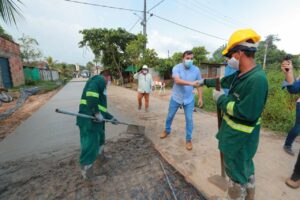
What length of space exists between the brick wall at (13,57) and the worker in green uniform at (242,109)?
573 inches

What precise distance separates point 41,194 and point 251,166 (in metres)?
2.36

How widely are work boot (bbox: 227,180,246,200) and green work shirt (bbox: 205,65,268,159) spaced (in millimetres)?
311

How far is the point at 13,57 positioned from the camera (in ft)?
43.3

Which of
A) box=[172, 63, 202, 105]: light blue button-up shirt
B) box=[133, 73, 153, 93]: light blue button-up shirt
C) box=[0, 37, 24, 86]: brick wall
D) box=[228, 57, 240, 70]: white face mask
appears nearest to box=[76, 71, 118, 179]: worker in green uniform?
box=[172, 63, 202, 105]: light blue button-up shirt

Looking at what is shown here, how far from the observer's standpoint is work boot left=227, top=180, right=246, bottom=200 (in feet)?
5.35

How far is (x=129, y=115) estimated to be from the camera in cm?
593

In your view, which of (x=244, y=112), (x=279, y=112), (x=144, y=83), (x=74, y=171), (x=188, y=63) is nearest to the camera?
(x=244, y=112)

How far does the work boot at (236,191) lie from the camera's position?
1.63 m

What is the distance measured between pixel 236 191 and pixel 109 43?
66.8 feet

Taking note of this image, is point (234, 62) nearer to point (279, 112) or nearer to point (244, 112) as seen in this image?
point (244, 112)

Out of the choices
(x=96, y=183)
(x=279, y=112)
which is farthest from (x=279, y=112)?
(x=96, y=183)

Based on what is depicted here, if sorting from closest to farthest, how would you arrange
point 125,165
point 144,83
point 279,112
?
1. point 125,165
2. point 279,112
3. point 144,83

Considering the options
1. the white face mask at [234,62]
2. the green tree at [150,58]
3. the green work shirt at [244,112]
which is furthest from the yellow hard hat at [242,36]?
the green tree at [150,58]

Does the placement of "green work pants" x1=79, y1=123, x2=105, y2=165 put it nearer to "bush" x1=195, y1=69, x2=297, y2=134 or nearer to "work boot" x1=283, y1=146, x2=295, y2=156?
"work boot" x1=283, y1=146, x2=295, y2=156
